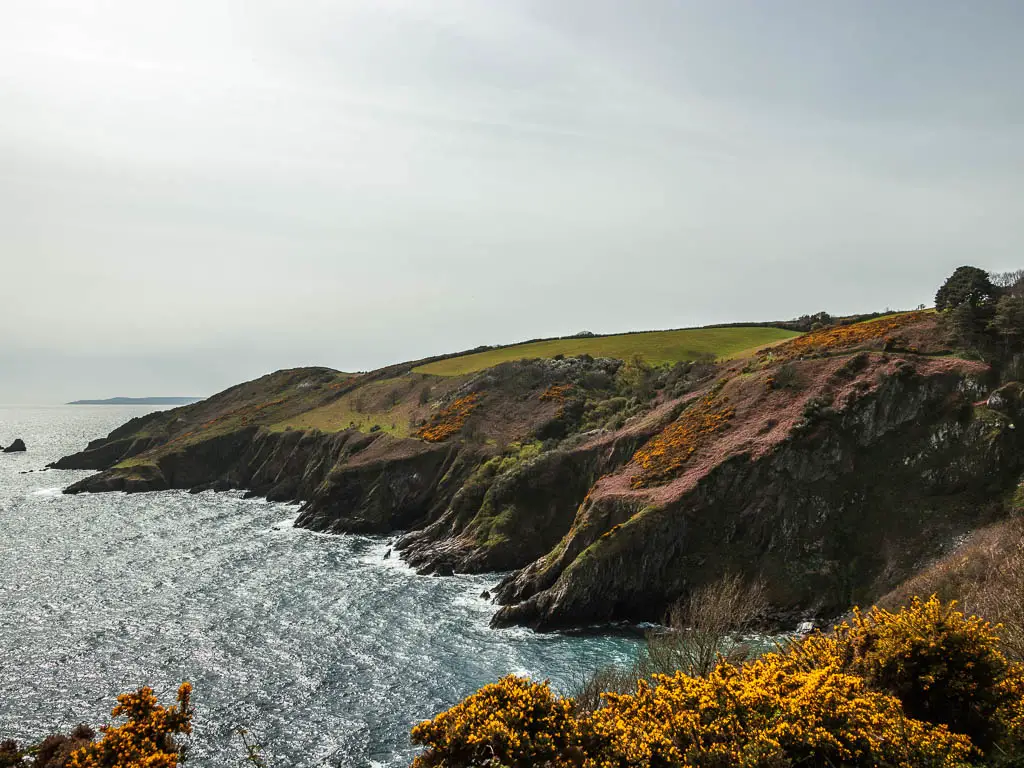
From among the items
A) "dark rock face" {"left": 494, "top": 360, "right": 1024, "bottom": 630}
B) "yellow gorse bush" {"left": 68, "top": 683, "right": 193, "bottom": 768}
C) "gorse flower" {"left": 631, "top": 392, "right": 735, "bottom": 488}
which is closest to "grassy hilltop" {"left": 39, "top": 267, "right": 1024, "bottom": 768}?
"dark rock face" {"left": 494, "top": 360, "right": 1024, "bottom": 630}

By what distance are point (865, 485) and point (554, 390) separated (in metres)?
49.7

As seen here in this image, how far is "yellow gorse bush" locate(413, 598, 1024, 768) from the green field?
75.0 m

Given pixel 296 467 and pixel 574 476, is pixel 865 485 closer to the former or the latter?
pixel 574 476

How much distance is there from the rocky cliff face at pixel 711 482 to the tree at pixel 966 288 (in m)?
5.00

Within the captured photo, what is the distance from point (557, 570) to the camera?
155 ft

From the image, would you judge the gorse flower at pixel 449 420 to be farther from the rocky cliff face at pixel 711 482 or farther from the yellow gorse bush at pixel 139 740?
the yellow gorse bush at pixel 139 740

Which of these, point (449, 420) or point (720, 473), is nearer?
point (720, 473)

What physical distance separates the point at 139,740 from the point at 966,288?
259ft

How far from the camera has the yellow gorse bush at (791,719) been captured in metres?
14.9

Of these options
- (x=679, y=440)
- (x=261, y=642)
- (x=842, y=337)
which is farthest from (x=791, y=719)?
(x=842, y=337)

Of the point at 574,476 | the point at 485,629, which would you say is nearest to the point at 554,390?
the point at 574,476

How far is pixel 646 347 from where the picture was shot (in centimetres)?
10525

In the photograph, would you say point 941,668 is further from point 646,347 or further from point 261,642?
point 646,347

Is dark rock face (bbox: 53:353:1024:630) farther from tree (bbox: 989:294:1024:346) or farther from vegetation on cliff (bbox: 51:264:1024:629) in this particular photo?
tree (bbox: 989:294:1024:346)
